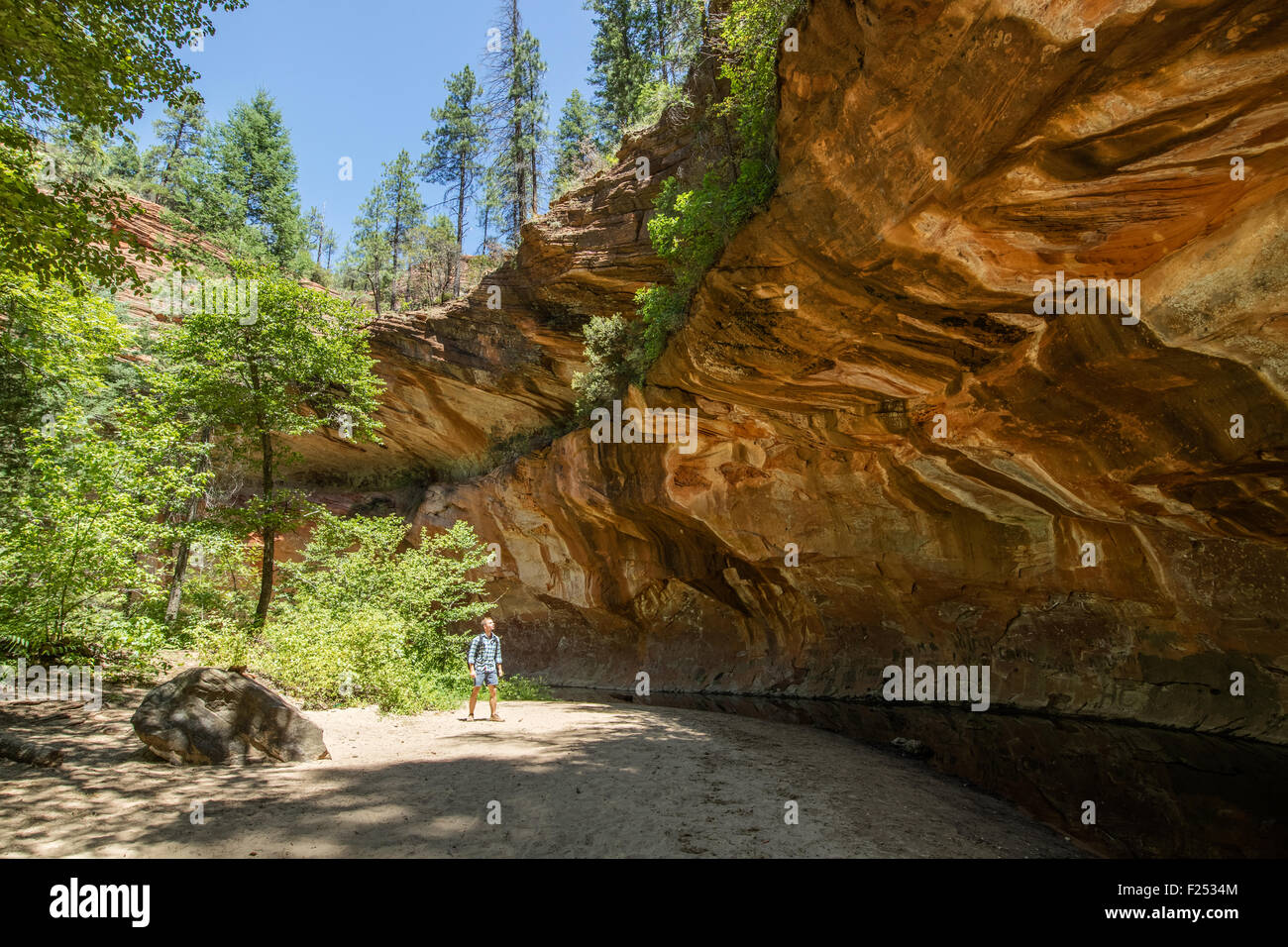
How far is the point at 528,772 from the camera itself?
5.65 metres

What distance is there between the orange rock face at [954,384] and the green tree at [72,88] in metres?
6.25

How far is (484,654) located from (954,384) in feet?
25.6

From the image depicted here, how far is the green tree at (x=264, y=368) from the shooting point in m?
11.2

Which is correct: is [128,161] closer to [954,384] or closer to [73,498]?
[73,498]

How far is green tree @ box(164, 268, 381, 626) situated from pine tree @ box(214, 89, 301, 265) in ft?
44.9

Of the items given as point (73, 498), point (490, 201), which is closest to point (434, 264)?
point (490, 201)

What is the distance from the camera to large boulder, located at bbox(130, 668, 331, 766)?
530 centimetres

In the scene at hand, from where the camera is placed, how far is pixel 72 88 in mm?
5453

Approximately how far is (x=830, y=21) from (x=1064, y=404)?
554 cm

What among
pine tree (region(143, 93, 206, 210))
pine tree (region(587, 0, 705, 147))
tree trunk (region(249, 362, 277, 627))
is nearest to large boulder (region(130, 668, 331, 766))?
tree trunk (region(249, 362, 277, 627))

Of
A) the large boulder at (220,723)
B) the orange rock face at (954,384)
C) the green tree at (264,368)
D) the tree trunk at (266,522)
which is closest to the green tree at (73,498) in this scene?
the green tree at (264,368)

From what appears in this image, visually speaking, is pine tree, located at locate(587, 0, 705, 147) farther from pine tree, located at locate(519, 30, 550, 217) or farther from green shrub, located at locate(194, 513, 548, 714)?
green shrub, located at locate(194, 513, 548, 714)

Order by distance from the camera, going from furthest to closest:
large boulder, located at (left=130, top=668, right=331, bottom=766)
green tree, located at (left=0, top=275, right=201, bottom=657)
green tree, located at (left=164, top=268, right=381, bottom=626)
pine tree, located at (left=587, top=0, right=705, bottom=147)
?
pine tree, located at (left=587, top=0, right=705, bottom=147) → green tree, located at (left=164, top=268, right=381, bottom=626) → green tree, located at (left=0, top=275, right=201, bottom=657) → large boulder, located at (left=130, top=668, right=331, bottom=766)

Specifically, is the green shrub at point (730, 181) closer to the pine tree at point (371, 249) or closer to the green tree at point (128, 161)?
the pine tree at point (371, 249)
